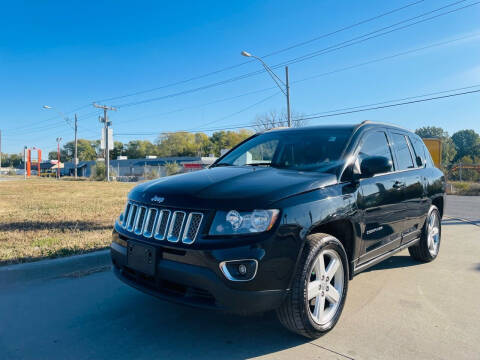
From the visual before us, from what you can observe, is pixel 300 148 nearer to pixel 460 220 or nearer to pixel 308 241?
pixel 308 241

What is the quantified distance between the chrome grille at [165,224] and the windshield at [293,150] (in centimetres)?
131

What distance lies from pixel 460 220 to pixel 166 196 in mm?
8943

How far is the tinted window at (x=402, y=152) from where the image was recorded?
4.45 meters

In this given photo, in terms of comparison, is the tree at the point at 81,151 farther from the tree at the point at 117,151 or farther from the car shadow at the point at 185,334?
the car shadow at the point at 185,334

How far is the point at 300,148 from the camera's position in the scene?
3998 millimetres

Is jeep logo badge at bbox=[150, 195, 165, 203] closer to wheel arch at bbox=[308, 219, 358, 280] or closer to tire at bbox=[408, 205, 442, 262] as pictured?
wheel arch at bbox=[308, 219, 358, 280]

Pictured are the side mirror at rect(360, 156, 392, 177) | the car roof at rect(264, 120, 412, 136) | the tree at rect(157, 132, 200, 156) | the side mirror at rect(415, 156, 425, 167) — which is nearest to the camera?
the side mirror at rect(360, 156, 392, 177)

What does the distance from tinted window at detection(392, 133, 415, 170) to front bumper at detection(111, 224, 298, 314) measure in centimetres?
243

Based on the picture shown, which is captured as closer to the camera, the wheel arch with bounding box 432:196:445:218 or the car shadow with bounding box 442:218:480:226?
the wheel arch with bounding box 432:196:445:218

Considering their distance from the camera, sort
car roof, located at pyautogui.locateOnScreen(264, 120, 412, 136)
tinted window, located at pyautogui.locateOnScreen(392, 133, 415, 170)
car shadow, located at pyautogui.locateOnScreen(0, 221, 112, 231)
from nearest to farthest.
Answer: car roof, located at pyautogui.locateOnScreen(264, 120, 412, 136)
tinted window, located at pyautogui.locateOnScreen(392, 133, 415, 170)
car shadow, located at pyautogui.locateOnScreen(0, 221, 112, 231)

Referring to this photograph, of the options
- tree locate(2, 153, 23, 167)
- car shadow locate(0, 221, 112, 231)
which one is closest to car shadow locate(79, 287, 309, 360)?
car shadow locate(0, 221, 112, 231)

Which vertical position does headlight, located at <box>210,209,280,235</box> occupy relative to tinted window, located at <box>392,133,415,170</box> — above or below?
below

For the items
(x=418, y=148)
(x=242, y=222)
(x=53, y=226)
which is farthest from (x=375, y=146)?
(x=53, y=226)

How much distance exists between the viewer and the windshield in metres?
3.65
